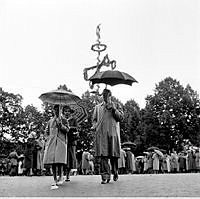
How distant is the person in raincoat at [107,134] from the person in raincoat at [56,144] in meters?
0.83

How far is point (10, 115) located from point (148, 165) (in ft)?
101

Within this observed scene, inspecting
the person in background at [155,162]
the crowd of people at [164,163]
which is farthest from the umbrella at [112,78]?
the person in background at [155,162]

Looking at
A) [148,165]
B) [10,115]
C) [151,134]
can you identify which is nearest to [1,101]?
[10,115]

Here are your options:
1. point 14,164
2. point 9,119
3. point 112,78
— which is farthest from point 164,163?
point 9,119

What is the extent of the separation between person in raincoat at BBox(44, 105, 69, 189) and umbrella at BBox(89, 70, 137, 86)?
48.5 inches

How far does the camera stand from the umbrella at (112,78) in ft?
35.2

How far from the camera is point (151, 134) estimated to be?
5381 centimetres

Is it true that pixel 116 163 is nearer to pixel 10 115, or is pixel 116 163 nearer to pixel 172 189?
pixel 172 189

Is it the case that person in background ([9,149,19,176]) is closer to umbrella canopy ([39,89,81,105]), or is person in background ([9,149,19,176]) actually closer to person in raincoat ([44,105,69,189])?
umbrella canopy ([39,89,81,105])

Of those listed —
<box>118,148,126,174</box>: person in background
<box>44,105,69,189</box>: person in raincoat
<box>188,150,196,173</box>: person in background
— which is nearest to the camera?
<box>44,105,69,189</box>: person in raincoat

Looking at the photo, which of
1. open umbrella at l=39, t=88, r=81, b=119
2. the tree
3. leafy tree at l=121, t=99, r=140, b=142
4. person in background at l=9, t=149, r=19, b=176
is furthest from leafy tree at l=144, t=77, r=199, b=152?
open umbrella at l=39, t=88, r=81, b=119

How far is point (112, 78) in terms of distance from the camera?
10.8 meters

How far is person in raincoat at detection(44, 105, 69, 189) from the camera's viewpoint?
416 inches

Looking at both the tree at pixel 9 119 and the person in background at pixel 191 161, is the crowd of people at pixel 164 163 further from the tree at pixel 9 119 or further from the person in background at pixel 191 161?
the tree at pixel 9 119
